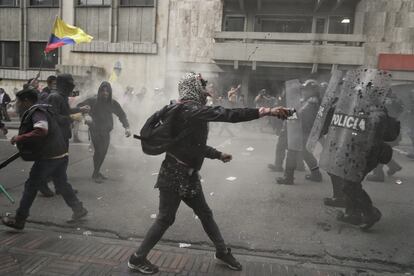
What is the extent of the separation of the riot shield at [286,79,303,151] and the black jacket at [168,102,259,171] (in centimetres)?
310

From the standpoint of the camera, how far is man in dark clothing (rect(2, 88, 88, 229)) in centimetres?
368

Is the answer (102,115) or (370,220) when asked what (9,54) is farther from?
(370,220)

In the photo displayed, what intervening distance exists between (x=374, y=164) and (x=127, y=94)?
856 centimetres

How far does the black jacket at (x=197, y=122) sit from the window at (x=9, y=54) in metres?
18.6

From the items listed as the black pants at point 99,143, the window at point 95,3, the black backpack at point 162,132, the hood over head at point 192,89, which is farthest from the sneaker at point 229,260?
the window at point 95,3

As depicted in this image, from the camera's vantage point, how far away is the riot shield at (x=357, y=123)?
3871 millimetres

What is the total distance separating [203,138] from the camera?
3.07 meters

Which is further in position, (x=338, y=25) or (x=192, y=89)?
(x=338, y=25)

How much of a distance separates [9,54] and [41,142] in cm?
1776

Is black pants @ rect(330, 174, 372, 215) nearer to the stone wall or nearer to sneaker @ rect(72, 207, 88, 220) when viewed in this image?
sneaker @ rect(72, 207, 88, 220)

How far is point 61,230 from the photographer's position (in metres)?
4.07

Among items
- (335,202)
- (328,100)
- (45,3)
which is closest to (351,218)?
(335,202)

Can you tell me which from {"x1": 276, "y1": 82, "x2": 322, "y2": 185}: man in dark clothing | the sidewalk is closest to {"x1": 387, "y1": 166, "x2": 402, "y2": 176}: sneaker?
{"x1": 276, "y1": 82, "x2": 322, "y2": 185}: man in dark clothing

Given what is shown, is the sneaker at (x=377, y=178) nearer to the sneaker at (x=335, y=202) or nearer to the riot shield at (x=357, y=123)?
the sneaker at (x=335, y=202)
